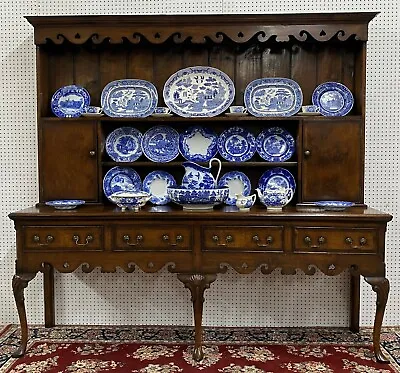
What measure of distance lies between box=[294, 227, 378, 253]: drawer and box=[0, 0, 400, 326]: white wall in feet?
2.06

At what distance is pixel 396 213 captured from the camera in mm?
3352

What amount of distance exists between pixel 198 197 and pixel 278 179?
63cm

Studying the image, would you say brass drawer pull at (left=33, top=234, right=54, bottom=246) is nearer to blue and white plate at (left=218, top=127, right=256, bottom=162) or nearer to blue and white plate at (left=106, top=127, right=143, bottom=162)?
blue and white plate at (left=106, top=127, right=143, bottom=162)

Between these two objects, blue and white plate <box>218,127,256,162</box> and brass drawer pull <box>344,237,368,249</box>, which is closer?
brass drawer pull <box>344,237,368,249</box>

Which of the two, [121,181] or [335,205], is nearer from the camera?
[335,205]

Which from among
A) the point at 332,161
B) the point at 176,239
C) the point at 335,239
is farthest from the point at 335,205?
the point at 176,239

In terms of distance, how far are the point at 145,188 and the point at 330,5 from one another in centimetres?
162

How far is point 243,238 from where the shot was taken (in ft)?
9.27

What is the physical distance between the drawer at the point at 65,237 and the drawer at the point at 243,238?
0.58 m

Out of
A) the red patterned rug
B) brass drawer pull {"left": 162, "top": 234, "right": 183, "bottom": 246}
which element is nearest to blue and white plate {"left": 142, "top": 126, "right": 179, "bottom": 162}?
brass drawer pull {"left": 162, "top": 234, "right": 183, "bottom": 246}

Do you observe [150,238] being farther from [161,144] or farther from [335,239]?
[335,239]

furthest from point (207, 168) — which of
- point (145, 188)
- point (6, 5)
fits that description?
point (6, 5)

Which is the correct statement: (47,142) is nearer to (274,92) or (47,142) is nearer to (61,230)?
(61,230)

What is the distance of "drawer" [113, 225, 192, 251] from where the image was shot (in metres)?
2.84
